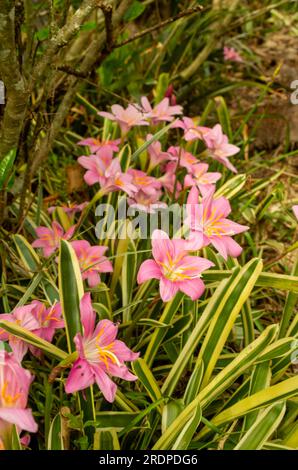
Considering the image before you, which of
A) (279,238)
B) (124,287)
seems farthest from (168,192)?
(279,238)

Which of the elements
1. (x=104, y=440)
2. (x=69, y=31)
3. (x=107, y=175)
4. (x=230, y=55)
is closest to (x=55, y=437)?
(x=104, y=440)

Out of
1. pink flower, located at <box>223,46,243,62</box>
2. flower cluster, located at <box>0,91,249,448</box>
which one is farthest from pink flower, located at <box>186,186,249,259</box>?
pink flower, located at <box>223,46,243,62</box>

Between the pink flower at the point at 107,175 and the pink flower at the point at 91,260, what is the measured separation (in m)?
0.13

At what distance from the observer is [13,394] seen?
0.75m

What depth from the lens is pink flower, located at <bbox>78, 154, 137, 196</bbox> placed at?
1.25 meters

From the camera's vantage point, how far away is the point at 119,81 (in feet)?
6.25

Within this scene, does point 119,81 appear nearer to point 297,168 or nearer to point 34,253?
point 297,168

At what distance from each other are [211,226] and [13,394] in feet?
1.60

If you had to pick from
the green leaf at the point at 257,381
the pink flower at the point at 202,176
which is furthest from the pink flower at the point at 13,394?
the pink flower at the point at 202,176

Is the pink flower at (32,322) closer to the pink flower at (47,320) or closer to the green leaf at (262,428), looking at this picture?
the pink flower at (47,320)

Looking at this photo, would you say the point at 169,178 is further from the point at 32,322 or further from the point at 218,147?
the point at 32,322

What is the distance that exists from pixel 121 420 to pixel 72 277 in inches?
10.7

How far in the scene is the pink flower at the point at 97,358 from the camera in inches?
32.3

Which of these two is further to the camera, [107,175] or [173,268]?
[107,175]
